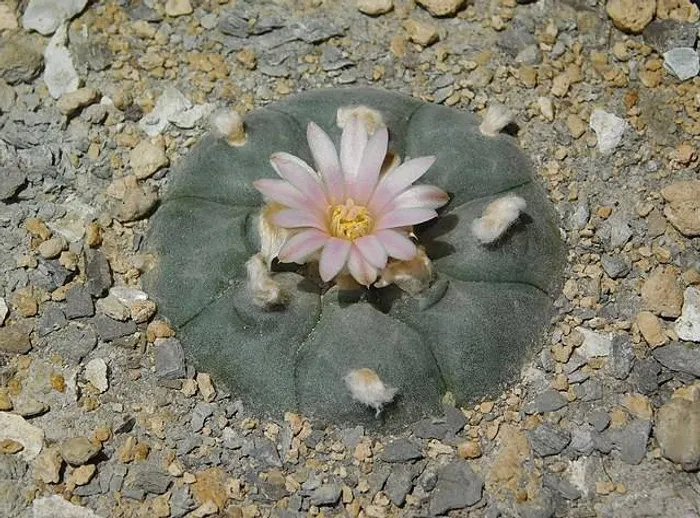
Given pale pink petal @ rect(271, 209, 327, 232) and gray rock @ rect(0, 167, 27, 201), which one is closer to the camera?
pale pink petal @ rect(271, 209, 327, 232)

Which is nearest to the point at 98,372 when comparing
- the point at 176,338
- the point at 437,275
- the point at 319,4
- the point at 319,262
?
the point at 176,338

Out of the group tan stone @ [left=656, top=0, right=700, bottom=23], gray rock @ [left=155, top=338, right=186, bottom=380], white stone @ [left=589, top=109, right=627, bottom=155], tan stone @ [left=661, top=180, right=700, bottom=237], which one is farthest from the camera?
tan stone @ [left=656, top=0, right=700, bottom=23]

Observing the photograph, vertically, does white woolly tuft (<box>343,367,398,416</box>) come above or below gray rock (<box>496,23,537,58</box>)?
below

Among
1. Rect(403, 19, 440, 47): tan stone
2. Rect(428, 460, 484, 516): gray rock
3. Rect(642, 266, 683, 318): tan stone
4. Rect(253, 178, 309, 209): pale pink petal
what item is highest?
Rect(253, 178, 309, 209): pale pink petal

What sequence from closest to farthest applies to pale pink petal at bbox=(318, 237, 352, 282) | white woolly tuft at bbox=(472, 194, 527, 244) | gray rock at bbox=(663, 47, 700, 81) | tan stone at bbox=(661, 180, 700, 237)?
pale pink petal at bbox=(318, 237, 352, 282) < white woolly tuft at bbox=(472, 194, 527, 244) < tan stone at bbox=(661, 180, 700, 237) < gray rock at bbox=(663, 47, 700, 81)

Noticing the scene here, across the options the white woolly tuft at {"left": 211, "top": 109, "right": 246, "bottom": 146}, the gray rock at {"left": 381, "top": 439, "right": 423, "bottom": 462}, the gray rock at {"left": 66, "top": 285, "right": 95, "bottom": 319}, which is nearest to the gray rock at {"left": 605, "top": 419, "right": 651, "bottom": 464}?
the gray rock at {"left": 381, "top": 439, "right": 423, "bottom": 462}

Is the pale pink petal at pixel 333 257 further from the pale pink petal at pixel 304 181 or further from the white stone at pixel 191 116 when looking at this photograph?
the white stone at pixel 191 116

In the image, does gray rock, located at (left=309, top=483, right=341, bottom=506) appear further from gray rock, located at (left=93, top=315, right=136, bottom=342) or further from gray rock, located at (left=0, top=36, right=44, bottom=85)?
gray rock, located at (left=0, top=36, right=44, bottom=85)

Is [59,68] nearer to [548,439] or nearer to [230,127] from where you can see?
[230,127]
